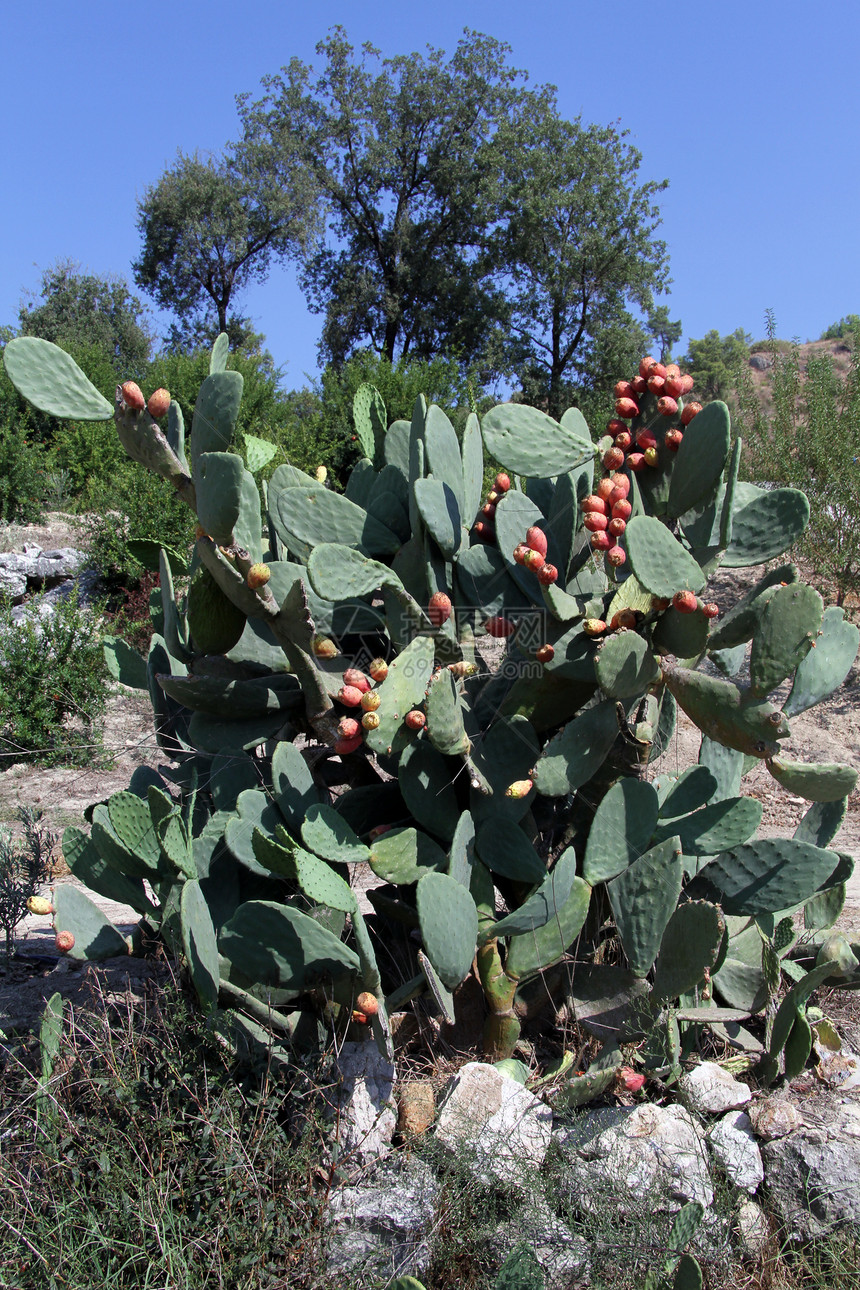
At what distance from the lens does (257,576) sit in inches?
67.9

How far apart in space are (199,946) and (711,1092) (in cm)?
114

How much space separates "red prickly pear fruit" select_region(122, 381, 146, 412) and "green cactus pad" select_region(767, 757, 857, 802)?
1.48m

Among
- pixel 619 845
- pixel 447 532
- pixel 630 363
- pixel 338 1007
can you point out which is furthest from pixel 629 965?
pixel 630 363

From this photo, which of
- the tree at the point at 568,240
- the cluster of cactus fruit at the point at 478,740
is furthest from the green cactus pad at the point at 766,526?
the tree at the point at 568,240

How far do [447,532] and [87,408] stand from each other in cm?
82

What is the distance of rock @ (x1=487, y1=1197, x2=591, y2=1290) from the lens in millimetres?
1545

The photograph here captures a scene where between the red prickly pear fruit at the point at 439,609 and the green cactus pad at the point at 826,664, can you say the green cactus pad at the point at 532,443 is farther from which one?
the green cactus pad at the point at 826,664

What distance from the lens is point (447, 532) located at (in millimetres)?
1994

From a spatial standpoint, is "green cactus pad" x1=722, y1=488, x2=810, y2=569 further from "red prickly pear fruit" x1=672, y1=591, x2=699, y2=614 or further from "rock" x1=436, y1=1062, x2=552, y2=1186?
"rock" x1=436, y1=1062, x2=552, y2=1186

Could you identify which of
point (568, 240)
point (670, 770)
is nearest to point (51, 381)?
point (670, 770)

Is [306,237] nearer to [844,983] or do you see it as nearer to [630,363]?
[630,363]

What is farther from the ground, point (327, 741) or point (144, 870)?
point (327, 741)

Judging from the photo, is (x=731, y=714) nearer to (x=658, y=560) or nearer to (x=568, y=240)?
(x=658, y=560)

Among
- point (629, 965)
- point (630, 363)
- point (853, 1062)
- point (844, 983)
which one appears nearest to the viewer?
point (629, 965)
